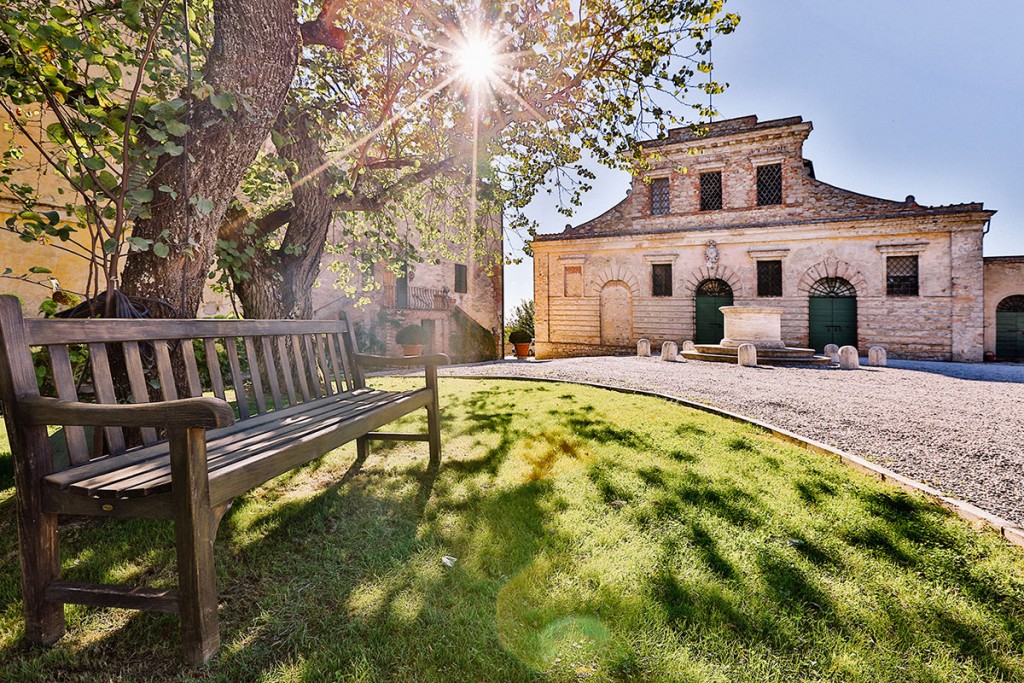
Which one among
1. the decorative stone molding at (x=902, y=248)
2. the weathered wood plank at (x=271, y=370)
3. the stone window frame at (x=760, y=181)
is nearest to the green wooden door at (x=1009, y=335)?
the decorative stone molding at (x=902, y=248)

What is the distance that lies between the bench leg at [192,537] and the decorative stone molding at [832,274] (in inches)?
793

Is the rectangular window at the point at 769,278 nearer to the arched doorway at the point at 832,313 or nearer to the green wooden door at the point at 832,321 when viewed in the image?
the arched doorway at the point at 832,313

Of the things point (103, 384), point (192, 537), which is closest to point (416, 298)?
point (103, 384)

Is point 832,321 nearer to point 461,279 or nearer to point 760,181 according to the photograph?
point 760,181

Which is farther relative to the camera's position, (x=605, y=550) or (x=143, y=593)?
(x=605, y=550)

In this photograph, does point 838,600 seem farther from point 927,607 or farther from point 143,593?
point 143,593

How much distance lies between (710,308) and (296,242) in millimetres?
17177

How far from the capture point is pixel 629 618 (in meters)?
1.69

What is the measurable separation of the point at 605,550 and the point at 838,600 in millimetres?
962

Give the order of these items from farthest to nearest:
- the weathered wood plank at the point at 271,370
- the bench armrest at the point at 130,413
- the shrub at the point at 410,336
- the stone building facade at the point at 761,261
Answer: the shrub at the point at 410,336
the stone building facade at the point at 761,261
the weathered wood plank at the point at 271,370
the bench armrest at the point at 130,413

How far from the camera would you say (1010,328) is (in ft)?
55.6

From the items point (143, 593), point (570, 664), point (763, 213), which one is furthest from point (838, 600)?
point (763, 213)

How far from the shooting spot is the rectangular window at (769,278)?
58.0 ft

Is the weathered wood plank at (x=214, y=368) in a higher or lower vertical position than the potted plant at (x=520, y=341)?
higher
